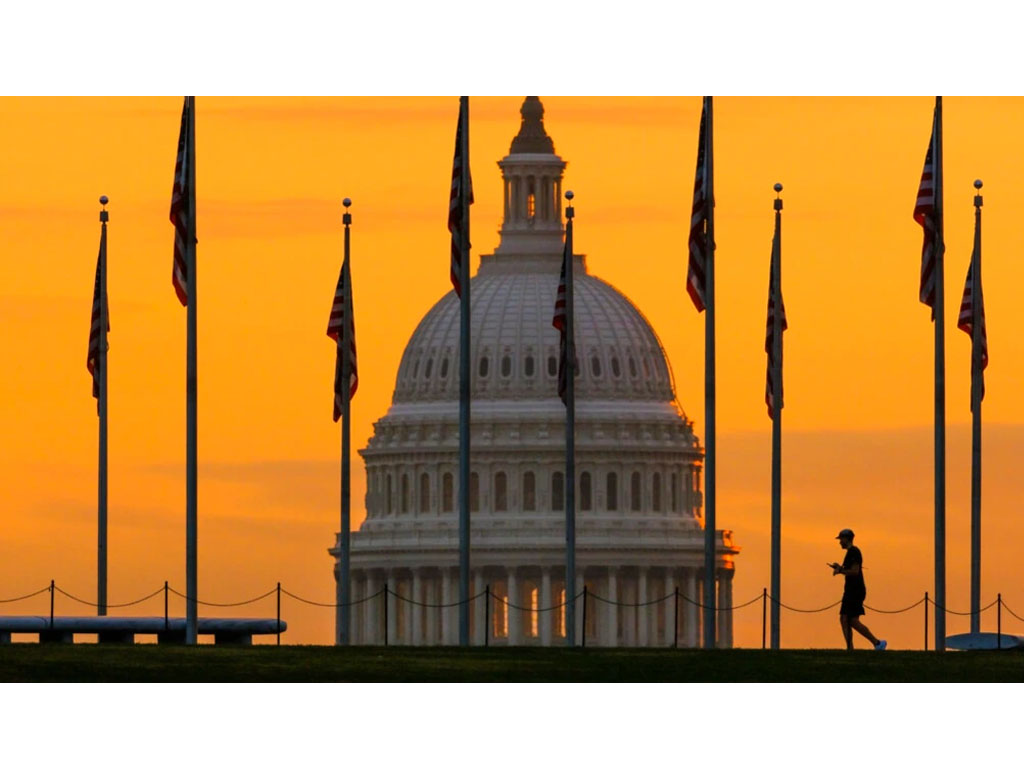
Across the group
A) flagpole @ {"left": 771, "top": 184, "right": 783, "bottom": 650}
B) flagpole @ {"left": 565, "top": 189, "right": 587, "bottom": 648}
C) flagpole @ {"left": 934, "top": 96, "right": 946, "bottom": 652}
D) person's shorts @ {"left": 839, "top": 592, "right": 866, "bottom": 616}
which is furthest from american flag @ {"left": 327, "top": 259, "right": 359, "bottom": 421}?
person's shorts @ {"left": 839, "top": 592, "right": 866, "bottom": 616}

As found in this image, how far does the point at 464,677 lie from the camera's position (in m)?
78.4

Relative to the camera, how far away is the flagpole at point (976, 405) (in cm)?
11356

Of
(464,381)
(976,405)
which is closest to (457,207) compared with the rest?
(464,381)

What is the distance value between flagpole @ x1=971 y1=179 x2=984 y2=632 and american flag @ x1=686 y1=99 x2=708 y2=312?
302 inches

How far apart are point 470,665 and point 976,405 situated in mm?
38483

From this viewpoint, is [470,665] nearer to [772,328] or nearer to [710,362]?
[710,362]

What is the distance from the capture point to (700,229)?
108938mm

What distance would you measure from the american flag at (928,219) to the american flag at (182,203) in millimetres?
16176

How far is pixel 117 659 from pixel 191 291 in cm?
2440

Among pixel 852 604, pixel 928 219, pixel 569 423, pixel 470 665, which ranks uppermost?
pixel 928 219

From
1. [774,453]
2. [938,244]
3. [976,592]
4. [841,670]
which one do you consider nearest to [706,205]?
[938,244]

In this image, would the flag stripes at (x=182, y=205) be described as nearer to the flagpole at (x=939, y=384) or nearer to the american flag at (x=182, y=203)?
the american flag at (x=182, y=203)

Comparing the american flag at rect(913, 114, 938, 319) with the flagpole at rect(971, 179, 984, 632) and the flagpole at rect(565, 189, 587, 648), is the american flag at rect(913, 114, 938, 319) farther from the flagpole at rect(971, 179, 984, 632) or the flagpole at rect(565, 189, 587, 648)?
the flagpole at rect(565, 189, 587, 648)

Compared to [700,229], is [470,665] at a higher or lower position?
lower
